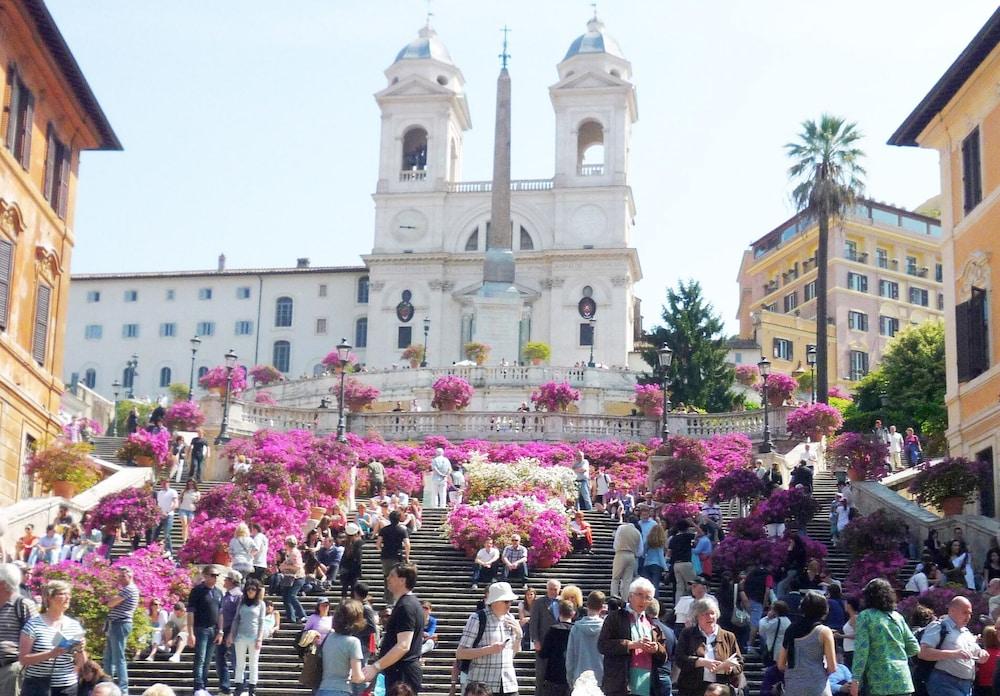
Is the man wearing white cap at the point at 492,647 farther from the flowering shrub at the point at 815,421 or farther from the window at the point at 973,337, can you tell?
the flowering shrub at the point at 815,421

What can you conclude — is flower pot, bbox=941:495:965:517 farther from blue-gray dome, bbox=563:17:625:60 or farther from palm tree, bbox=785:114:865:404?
blue-gray dome, bbox=563:17:625:60

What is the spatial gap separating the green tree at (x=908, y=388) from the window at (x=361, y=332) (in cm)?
3464

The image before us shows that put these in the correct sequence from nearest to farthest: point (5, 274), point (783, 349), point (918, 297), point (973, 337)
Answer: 1. point (973, 337)
2. point (5, 274)
3. point (783, 349)
4. point (918, 297)

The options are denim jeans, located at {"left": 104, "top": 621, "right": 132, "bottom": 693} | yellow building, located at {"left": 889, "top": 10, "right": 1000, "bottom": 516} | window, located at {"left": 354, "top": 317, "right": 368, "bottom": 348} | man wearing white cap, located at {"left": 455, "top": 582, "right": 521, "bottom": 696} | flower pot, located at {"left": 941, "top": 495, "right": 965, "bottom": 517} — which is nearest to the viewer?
man wearing white cap, located at {"left": 455, "top": 582, "right": 521, "bottom": 696}

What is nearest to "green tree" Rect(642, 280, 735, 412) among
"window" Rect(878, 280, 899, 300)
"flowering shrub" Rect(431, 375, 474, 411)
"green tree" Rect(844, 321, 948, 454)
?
"green tree" Rect(844, 321, 948, 454)

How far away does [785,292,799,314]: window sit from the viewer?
342ft

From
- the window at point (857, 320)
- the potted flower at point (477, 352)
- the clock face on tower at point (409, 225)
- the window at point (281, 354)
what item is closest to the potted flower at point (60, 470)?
the potted flower at point (477, 352)

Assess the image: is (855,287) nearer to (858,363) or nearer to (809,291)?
(809,291)

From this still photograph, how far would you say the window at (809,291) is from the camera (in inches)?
3998

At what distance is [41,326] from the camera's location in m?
35.6

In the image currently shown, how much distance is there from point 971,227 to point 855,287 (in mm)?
68412

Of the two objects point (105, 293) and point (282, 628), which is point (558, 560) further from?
point (105, 293)

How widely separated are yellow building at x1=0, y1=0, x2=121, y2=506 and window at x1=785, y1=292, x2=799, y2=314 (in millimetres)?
71627

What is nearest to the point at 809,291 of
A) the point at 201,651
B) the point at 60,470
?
the point at 60,470
